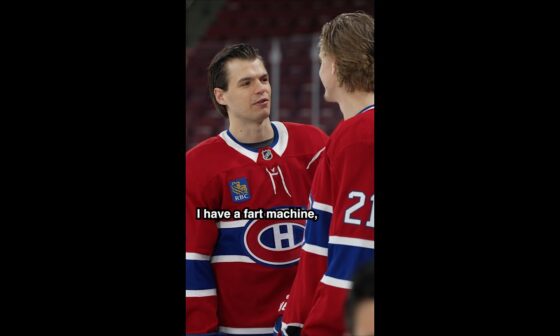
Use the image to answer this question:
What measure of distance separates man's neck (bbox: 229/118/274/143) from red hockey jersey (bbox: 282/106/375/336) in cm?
50

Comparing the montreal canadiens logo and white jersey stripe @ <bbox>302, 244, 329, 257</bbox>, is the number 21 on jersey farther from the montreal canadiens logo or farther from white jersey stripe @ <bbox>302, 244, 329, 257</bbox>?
the montreal canadiens logo

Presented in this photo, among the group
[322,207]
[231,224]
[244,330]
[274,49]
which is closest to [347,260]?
[322,207]

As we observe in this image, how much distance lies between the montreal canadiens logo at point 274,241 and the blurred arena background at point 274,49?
38cm

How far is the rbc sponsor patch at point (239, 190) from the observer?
2170 mm

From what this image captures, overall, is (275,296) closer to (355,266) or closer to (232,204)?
(232,204)

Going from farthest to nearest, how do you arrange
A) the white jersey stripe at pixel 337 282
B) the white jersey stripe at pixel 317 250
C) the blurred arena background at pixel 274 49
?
the blurred arena background at pixel 274 49 → the white jersey stripe at pixel 317 250 → the white jersey stripe at pixel 337 282

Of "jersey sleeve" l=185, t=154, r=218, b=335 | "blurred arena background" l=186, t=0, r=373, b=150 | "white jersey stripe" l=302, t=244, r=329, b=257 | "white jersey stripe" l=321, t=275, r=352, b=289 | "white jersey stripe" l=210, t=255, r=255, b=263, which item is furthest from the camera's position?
"blurred arena background" l=186, t=0, r=373, b=150

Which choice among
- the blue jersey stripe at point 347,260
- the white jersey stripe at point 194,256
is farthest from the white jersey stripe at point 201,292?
the blue jersey stripe at point 347,260

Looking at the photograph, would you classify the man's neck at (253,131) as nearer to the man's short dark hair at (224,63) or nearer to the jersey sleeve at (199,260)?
the man's short dark hair at (224,63)

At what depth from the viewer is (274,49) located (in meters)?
5.23

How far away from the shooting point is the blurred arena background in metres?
2.46

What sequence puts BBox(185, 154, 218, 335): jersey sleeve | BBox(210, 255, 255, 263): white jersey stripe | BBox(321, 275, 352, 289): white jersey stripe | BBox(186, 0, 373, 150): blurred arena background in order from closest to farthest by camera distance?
1. BBox(321, 275, 352, 289): white jersey stripe
2. BBox(185, 154, 218, 335): jersey sleeve
3. BBox(210, 255, 255, 263): white jersey stripe
4. BBox(186, 0, 373, 150): blurred arena background

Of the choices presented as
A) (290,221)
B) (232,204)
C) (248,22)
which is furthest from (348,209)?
(248,22)

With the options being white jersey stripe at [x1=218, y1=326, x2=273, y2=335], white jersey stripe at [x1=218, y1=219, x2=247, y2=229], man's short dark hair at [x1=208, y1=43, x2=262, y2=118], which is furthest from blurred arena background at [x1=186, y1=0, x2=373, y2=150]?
white jersey stripe at [x1=218, y1=326, x2=273, y2=335]
